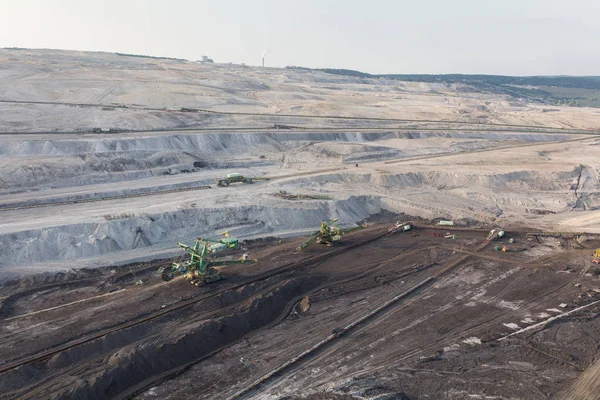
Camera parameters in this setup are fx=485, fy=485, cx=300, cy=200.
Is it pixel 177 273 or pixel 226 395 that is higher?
pixel 177 273

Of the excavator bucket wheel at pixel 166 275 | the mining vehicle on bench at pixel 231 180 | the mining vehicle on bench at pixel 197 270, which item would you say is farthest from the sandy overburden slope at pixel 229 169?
the mining vehicle on bench at pixel 197 270

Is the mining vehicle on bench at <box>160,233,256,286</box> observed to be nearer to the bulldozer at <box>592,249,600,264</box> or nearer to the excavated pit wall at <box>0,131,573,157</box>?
the bulldozer at <box>592,249,600,264</box>

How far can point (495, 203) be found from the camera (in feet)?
160

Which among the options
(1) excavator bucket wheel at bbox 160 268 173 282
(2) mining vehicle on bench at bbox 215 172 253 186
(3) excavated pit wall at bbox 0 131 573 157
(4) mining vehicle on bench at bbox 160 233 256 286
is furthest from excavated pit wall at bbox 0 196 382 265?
(3) excavated pit wall at bbox 0 131 573 157

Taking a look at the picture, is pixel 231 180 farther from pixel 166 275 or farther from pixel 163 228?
pixel 166 275

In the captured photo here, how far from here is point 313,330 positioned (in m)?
24.2

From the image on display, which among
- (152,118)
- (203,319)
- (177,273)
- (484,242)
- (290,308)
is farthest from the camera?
(152,118)

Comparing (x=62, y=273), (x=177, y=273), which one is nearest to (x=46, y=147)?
(x=62, y=273)

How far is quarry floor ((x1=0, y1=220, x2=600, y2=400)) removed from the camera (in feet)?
65.1

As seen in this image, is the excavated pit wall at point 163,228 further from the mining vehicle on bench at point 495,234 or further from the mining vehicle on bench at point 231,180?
the mining vehicle on bench at point 495,234

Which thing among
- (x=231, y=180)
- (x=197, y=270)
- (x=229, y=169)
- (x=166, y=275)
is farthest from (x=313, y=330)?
(x=229, y=169)

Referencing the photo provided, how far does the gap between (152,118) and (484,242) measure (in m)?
46.8

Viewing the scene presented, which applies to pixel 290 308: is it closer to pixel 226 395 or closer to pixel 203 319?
pixel 203 319

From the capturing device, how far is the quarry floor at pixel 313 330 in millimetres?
19828
